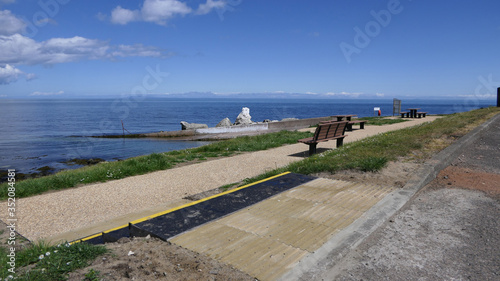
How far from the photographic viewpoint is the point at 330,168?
256 inches

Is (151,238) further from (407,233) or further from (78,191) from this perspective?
(78,191)

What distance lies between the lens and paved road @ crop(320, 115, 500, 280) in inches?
116

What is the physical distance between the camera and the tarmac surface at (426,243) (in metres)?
2.92

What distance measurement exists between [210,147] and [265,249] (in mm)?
10412

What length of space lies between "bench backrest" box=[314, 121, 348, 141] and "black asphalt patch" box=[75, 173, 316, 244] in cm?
504

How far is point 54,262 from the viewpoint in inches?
115

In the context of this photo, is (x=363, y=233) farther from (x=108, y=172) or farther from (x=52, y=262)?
(x=108, y=172)

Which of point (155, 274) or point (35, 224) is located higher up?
point (155, 274)

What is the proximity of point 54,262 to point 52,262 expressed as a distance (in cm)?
2

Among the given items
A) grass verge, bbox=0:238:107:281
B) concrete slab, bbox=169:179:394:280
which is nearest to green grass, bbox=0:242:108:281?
grass verge, bbox=0:238:107:281

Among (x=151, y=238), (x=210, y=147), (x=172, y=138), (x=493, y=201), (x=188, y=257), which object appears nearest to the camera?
(x=188, y=257)

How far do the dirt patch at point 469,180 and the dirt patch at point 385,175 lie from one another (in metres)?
0.49

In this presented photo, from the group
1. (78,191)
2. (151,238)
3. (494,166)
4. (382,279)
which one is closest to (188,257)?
(151,238)

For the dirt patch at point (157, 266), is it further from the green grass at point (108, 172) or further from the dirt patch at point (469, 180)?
the green grass at point (108, 172)
